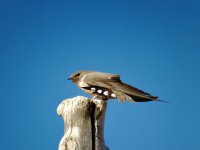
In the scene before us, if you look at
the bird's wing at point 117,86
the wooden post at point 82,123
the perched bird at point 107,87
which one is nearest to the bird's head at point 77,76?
the perched bird at point 107,87

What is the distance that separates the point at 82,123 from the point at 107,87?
2.25 feet

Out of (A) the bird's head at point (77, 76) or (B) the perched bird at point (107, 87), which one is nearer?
(B) the perched bird at point (107, 87)

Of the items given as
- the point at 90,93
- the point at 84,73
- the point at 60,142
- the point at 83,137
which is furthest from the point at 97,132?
the point at 84,73

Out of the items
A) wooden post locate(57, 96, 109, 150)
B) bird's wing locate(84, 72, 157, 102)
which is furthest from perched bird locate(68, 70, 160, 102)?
wooden post locate(57, 96, 109, 150)

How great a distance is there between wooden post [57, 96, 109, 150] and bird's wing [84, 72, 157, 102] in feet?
0.85

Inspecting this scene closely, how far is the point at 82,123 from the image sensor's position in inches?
185

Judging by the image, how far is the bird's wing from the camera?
4766 millimetres

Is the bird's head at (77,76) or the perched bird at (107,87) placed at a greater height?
the bird's head at (77,76)

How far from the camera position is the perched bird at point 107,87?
4800mm

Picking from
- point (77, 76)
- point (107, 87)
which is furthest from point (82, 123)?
point (77, 76)

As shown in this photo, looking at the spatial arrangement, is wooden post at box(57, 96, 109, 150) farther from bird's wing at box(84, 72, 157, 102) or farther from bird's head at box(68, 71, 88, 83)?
bird's head at box(68, 71, 88, 83)

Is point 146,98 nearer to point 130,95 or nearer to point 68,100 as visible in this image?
point 130,95

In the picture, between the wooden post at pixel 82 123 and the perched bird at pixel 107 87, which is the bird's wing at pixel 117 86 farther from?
the wooden post at pixel 82 123

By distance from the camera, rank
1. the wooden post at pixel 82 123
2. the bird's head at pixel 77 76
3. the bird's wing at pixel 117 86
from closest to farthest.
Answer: the wooden post at pixel 82 123
the bird's wing at pixel 117 86
the bird's head at pixel 77 76
